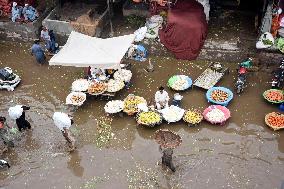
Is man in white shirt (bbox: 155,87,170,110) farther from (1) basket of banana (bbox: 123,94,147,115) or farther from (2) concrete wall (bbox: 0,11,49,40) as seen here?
(2) concrete wall (bbox: 0,11,49,40)

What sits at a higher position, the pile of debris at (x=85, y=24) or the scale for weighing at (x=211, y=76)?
the pile of debris at (x=85, y=24)

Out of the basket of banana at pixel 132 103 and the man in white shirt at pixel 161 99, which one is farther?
the basket of banana at pixel 132 103

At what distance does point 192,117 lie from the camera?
15203mm

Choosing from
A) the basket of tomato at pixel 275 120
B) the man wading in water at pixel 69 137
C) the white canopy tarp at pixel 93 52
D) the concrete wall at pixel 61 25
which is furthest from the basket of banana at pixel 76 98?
the basket of tomato at pixel 275 120

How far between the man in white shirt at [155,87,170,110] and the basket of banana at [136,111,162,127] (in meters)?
0.35

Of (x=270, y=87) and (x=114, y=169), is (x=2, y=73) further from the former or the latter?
(x=270, y=87)

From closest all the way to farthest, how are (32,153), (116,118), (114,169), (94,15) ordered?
1. (114,169)
2. (32,153)
3. (116,118)
4. (94,15)

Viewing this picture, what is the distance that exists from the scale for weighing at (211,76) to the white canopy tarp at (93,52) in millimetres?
3230

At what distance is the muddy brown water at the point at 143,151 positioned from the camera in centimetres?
1350

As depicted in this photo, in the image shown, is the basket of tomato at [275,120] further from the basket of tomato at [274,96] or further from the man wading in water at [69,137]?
the man wading in water at [69,137]

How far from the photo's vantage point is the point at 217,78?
666 inches

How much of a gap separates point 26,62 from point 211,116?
9.33 metres

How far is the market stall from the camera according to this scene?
15.9m

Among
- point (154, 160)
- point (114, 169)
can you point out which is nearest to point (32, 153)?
point (114, 169)
